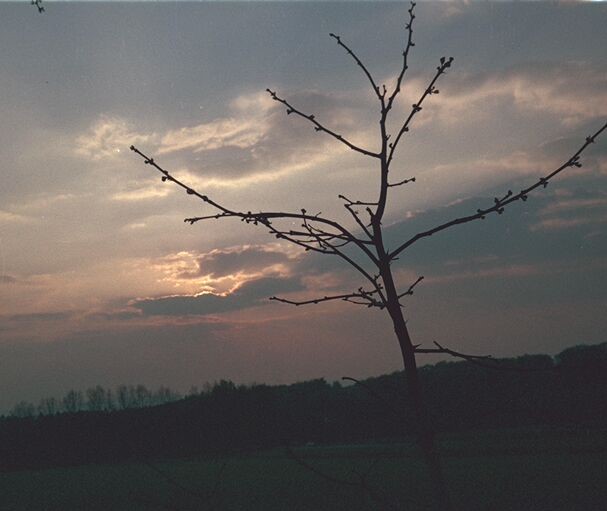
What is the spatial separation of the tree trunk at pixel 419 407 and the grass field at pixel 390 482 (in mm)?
29269

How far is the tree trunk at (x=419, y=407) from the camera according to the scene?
1.25 m

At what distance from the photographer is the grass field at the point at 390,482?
141ft

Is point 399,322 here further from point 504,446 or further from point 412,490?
point 504,446

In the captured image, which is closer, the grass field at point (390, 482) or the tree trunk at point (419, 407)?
the tree trunk at point (419, 407)

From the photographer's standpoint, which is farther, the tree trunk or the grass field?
the grass field

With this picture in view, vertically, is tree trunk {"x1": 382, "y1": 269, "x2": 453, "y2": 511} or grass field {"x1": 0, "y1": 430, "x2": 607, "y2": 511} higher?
tree trunk {"x1": 382, "y1": 269, "x2": 453, "y2": 511}

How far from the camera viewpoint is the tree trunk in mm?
1250

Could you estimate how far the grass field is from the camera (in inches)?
1698

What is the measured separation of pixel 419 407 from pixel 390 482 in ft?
183

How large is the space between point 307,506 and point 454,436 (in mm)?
50821

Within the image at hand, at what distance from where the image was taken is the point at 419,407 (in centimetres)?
130

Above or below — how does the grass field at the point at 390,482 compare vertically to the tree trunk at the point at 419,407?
below

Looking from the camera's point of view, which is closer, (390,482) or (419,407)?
(419,407)

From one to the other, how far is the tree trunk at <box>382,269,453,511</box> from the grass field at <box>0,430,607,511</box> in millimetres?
29269
